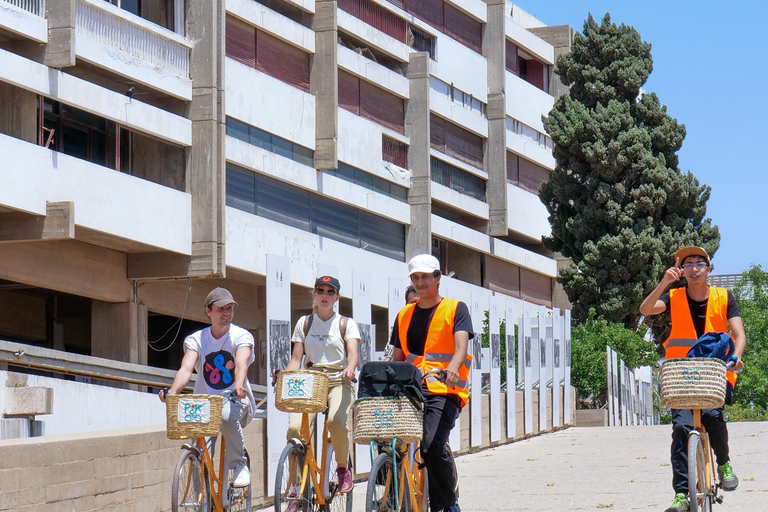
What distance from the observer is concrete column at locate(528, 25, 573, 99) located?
50438 millimetres

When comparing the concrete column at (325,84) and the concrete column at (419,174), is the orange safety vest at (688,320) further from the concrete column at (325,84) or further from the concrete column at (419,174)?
the concrete column at (419,174)

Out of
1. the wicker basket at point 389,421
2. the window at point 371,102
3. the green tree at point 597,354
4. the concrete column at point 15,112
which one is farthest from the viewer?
the window at point 371,102

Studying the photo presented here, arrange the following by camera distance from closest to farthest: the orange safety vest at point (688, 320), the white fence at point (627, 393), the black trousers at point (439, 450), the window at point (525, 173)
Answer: the black trousers at point (439, 450)
the orange safety vest at point (688, 320)
the white fence at point (627, 393)
the window at point (525, 173)

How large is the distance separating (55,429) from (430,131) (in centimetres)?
2448

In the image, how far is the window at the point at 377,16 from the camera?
35.5 metres

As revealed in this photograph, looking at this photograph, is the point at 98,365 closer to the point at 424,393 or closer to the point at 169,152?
the point at 169,152

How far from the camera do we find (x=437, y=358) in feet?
28.2

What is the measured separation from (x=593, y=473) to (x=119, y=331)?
48.4ft

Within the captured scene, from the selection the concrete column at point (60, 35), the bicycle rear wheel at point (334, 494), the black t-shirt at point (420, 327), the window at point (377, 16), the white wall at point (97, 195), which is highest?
the window at point (377, 16)

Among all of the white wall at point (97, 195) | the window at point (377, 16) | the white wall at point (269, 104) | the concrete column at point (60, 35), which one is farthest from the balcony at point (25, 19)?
the window at point (377, 16)

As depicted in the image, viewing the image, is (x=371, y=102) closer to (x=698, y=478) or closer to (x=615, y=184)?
(x=615, y=184)

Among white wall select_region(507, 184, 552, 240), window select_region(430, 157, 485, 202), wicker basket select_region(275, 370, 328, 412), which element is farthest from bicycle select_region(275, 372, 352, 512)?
white wall select_region(507, 184, 552, 240)

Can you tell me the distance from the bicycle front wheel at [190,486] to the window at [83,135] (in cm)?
1599

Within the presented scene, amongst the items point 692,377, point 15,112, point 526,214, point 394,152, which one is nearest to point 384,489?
point 692,377
